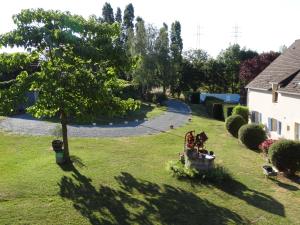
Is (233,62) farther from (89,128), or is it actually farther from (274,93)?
(274,93)

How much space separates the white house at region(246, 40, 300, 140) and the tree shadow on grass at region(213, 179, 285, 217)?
7.12m

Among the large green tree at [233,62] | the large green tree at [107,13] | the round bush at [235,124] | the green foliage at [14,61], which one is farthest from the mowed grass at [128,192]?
the large green tree at [107,13]

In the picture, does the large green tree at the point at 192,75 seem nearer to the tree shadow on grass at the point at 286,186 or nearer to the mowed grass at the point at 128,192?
the mowed grass at the point at 128,192

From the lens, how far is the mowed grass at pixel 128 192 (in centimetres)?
1333

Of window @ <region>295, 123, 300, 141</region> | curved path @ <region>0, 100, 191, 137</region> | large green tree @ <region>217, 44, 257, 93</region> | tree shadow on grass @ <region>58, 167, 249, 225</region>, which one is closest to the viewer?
tree shadow on grass @ <region>58, 167, 249, 225</region>

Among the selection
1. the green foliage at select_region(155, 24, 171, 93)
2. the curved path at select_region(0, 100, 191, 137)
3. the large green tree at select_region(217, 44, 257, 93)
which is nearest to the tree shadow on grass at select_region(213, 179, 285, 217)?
the curved path at select_region(0, 100, 191, 137)

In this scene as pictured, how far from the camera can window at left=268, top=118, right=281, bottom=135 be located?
83.5 feet

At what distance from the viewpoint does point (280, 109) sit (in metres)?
25.1

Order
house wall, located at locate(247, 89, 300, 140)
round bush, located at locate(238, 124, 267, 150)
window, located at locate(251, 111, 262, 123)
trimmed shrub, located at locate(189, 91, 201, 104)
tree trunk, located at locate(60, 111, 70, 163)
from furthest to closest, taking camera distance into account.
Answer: trimmed shrub, located at locate(189, 91, 201, 104) → window, located at locate(251, 111, 262, 123) → round bush, located at locate(238, 124, 267, 150) → house wall, located at locate(247, 89, 300, 140) → tree trunk, located at locate(60, 111, 70, 163)

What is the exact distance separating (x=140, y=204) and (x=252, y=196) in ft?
16.4

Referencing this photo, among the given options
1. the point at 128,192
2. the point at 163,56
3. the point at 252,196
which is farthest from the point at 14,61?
the point at 163,56

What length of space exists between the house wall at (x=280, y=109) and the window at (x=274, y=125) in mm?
232

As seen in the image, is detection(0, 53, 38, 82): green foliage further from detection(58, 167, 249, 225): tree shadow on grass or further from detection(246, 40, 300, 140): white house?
detection(246, 40, 300, 140): white house

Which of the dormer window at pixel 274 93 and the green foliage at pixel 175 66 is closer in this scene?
the dormer window at pixel 274 93
